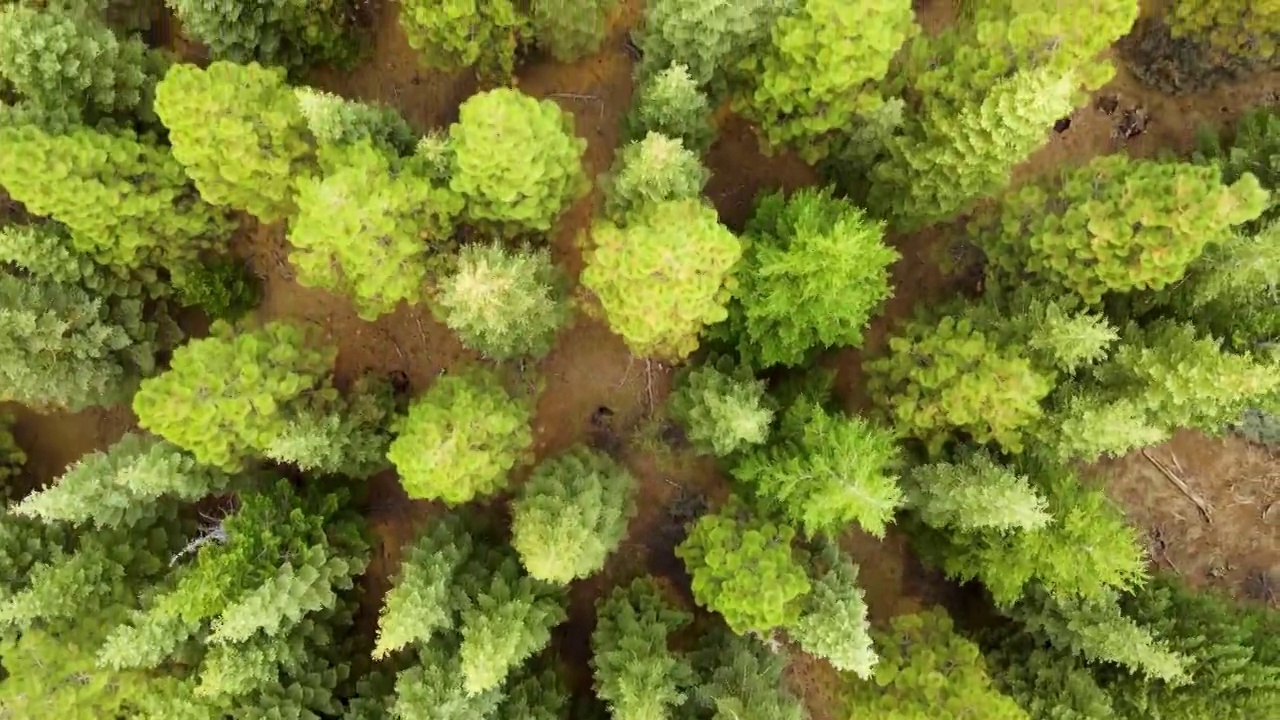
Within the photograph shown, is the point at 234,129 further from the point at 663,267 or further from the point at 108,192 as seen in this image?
the point at 663,267

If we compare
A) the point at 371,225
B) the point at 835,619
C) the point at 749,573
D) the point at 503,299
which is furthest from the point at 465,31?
the point at 835,619

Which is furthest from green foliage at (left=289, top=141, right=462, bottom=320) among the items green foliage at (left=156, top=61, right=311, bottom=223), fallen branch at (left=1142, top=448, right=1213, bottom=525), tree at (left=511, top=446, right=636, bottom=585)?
fallen branch at (left=1142, top=448, right=1213, bottom=525)

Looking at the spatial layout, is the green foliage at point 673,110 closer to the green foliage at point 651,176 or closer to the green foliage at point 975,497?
the green foliage at point 651,176

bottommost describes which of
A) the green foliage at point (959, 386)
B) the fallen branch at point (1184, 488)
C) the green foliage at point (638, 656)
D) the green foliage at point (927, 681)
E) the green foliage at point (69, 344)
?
the green foliage at point (638, 656)

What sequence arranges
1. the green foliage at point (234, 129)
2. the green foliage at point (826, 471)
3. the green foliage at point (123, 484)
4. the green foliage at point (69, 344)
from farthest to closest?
1. the green foliage at point (69, 344)
2. the green foliage at point (123, 484)
3. the green foliage at point (826, 471)
4. the green foliage at point (234, 129)

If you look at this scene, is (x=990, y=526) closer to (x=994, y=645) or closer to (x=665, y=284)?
(x=994, y=645)

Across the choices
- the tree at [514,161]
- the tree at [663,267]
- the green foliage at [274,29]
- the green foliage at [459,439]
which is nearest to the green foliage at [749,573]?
the tree at [663,267]

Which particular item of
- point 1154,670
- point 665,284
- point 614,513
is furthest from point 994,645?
point 665,284

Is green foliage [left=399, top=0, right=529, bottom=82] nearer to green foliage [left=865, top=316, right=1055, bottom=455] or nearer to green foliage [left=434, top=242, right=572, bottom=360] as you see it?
green foliage [left=434, top=242, right=572, bottom=360]
